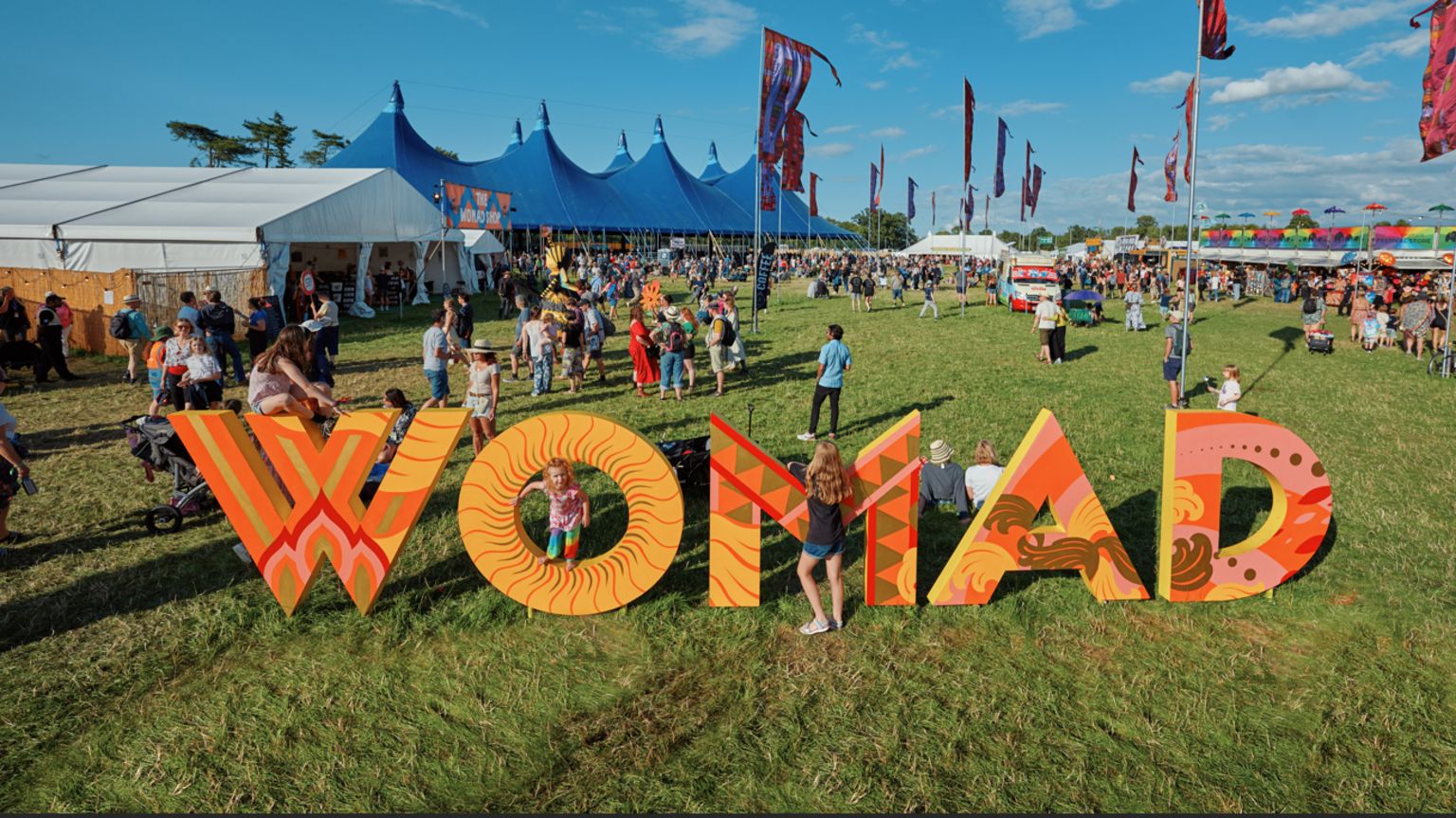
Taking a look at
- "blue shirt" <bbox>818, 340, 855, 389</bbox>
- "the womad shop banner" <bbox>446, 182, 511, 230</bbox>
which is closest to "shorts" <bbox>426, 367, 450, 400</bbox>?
"blue shirt" <bbox>818, 340, 855, 389</bbox>

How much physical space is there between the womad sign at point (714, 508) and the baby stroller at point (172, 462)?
6.28ft

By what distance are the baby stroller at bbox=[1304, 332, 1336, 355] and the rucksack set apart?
41.9 feet

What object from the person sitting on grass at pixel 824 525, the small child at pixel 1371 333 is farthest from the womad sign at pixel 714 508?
the small child at pixel 1371 333

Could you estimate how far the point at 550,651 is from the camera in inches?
180

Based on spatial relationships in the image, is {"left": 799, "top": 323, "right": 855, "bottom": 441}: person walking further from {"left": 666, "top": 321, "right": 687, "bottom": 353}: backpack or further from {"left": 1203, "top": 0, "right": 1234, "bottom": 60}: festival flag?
{"left": 1203, "top": 0, "right": 1234, "bottom": 60}: festival flag

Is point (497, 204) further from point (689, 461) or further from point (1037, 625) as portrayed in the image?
→ point (1037, 625)

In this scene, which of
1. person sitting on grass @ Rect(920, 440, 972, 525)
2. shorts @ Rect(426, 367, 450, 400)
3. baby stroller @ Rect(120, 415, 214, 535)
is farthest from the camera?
shorts @ Rect(426, 367, 450, 400)

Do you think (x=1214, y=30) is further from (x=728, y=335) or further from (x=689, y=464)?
(x=689, y=464)

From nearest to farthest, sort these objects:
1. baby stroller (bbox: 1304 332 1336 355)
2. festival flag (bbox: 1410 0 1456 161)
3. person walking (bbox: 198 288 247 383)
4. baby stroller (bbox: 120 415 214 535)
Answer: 1. baby stroller (bbox: 120 415 214 535)
2. festival flag (bbox: 1410 0 1456 161)
3. person walking (bbox: 198 288 247 383)
4. baby stroller (bbox: 1304 332 1336 355)

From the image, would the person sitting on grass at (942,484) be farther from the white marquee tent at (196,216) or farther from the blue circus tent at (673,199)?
the blue circus tent at (673,199)

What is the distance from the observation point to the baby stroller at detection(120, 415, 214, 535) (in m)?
6.33

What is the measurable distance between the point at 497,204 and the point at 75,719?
23.7m

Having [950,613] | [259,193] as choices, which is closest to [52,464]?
[950,613]

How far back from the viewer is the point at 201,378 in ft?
26.5
